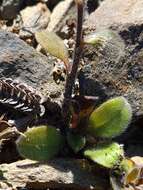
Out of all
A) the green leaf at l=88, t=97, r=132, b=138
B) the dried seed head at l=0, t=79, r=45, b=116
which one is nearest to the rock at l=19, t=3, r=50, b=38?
the dried seed head at l=0, t=79, r=45, b=116

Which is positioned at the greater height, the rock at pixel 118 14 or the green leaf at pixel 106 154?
the rock at pixel 118 14

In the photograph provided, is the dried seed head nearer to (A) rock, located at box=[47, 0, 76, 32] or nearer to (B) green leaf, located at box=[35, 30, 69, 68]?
(B) green leaf, located at box=[35, 30, 69, 68]

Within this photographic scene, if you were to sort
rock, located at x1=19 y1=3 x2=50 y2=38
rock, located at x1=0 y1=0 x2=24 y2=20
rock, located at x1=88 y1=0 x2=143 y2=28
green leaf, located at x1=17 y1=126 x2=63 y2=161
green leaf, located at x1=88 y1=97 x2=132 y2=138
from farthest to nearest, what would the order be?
rock, located at x1=0 y1=0 x2=24 y2=20
rock, located at x1=19 y1=3 x2=50 y2=38
rock, located at x1=88 y1=0 x2=143 y2=28
green leaf, located at x1=88 y1=97 x2=132 y2=138
green leaf, located at x1=17 y1=126 x2=63 y2=161

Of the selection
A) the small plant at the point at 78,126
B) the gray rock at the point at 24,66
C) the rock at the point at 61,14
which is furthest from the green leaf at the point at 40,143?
the rock at the point at 61,14

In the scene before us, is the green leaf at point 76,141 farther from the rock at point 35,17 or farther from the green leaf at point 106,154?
the rock at point 35,17

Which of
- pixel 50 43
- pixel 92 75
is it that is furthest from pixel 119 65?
pixel 50 43

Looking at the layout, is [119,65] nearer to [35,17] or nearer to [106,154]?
[106,154]

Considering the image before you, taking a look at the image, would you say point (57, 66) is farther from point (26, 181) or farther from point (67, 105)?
point (26, 181)

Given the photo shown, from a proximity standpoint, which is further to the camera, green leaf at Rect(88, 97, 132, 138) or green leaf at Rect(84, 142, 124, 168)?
green leaf at Rect(88, 97, 132, 138)
